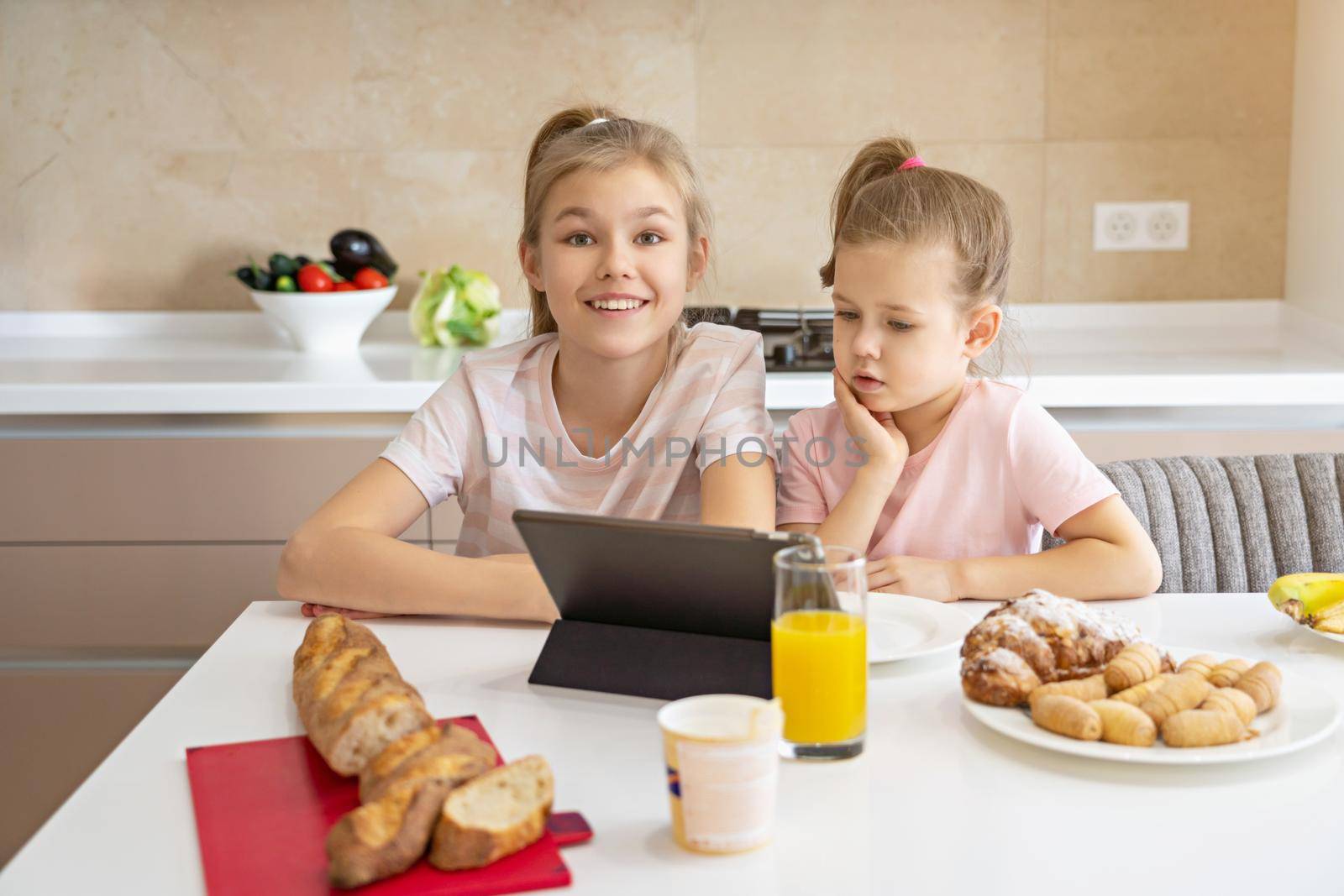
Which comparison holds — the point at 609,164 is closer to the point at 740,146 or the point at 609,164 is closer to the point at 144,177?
the point at 740,146

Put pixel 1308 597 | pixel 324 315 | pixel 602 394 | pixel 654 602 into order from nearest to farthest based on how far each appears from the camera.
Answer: pixel 654 602, pixel 1308 597, pixel 602 394, pixel 324 315

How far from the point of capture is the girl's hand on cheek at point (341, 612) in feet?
3.84

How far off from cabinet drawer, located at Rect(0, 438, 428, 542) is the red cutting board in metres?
1.28

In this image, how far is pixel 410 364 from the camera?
2.24 m

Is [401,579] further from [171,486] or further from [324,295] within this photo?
[324,295]

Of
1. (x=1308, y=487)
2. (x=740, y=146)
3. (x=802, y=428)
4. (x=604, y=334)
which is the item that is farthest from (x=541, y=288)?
(x=740, y=146)

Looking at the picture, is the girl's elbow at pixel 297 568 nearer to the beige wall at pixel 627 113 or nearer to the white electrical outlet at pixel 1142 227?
the beige wall at pixel 627 113

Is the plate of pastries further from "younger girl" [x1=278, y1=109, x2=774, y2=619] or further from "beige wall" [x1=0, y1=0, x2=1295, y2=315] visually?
"beige wall" [x1=0, y1=0, x2=1295, y2=315]

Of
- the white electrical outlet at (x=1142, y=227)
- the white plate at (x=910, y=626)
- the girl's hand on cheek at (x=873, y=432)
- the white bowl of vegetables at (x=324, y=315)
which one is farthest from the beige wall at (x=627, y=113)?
the white plate at (x=910, y=626)

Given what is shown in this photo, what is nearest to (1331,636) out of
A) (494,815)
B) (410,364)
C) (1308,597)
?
(1308,597)

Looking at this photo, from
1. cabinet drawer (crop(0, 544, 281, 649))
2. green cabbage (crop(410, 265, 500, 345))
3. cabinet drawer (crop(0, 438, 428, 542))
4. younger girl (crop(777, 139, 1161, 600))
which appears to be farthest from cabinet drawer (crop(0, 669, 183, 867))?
younger girl (crop(777, 139, 1161, 600))

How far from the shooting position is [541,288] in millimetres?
1479

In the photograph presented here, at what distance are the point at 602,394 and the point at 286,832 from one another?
0.80 m

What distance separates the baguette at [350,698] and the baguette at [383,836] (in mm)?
102
